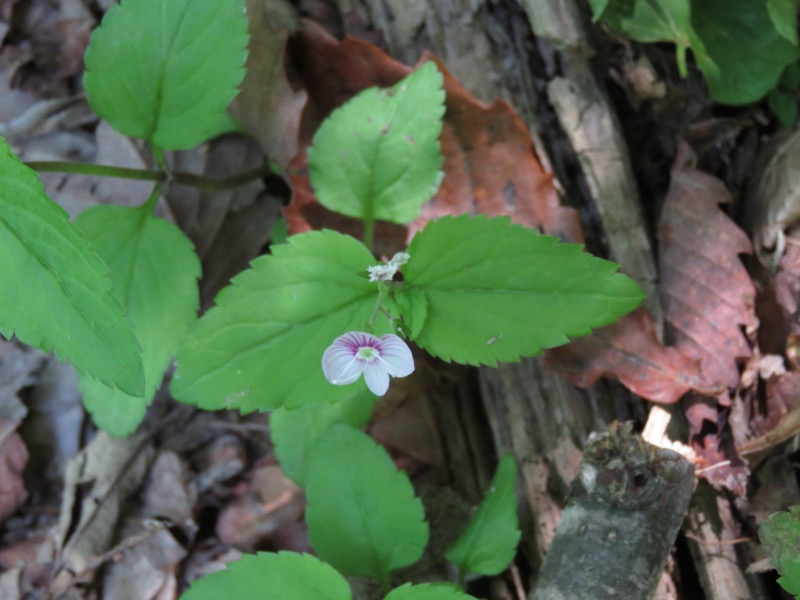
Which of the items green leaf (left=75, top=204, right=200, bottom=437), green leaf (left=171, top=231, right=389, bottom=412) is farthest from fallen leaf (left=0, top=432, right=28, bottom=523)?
green leaf (left=171, top=231, right=389, bottom=412)

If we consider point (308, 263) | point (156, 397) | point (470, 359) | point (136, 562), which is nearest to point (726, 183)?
point (470, 359)

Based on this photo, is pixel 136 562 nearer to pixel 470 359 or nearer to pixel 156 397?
pixel 156 397

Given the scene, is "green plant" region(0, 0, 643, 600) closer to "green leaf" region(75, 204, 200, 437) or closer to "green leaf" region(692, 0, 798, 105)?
"green leaf" region(75, 204, 200, 437)

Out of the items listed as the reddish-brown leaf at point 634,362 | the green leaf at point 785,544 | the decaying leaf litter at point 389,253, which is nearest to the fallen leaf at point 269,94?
the decaying leaf litter at point 389,253

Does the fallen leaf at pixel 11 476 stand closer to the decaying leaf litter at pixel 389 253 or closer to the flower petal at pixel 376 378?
the decaying leaf litter at pixel 389 253

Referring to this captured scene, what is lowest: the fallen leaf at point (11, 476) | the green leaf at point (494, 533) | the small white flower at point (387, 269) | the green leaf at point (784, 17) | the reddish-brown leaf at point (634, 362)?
the fallen leaf at point (11, 476)

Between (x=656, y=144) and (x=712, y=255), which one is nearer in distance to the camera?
(x=712, y=255)
